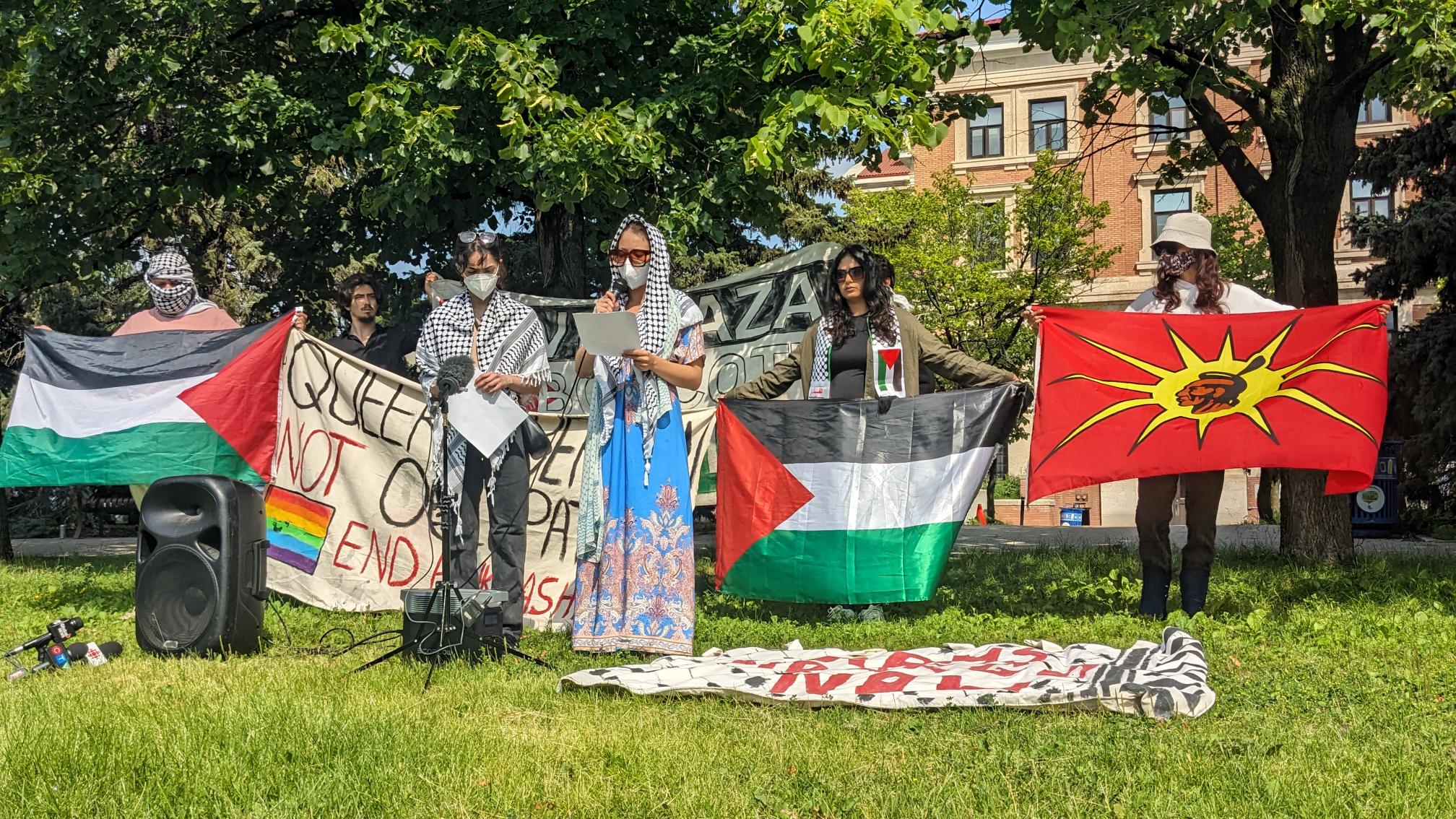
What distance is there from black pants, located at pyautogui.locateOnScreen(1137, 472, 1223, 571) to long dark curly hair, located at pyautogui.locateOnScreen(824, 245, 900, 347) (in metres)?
1.65

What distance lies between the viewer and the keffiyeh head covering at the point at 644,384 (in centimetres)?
649

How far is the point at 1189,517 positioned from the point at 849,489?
6.03 feet

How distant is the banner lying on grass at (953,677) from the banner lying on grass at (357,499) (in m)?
2.66

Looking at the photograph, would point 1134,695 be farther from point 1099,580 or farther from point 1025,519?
point 1025,519

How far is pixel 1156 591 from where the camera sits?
Answer: 688 cm

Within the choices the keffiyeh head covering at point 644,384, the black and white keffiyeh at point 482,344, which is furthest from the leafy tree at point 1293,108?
the black and white keffiyeh at point 482,344

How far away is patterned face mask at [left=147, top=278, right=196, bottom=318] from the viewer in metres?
8.22

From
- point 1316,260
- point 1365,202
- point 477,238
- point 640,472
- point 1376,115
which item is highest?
point 1376,115

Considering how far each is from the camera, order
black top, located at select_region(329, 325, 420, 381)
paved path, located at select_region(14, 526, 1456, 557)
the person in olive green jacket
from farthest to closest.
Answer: paved path, located at select_region(14, 526, 1456, 557)
black top, located at select_region(329, 325, 420, 381)
the person in olive green jacket

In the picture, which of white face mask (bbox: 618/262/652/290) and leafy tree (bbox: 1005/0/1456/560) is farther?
leafy tree (bbox: 1005/0/1456/560)

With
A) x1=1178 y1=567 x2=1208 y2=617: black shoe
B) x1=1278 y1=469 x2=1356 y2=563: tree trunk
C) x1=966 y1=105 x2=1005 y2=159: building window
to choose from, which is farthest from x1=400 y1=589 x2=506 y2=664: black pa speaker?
x1=966 y1=105 x2=1005 y2=159: building window

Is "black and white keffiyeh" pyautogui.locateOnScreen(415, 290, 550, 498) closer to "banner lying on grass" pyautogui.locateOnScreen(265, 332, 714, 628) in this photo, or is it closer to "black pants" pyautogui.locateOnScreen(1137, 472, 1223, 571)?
"banner lying on grass" pyautogui.locateOnScreen(265, 332, 714, 628)

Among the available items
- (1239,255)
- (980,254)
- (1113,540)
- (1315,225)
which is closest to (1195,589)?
(1315,225)

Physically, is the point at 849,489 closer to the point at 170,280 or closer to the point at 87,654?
the point at 87,654
